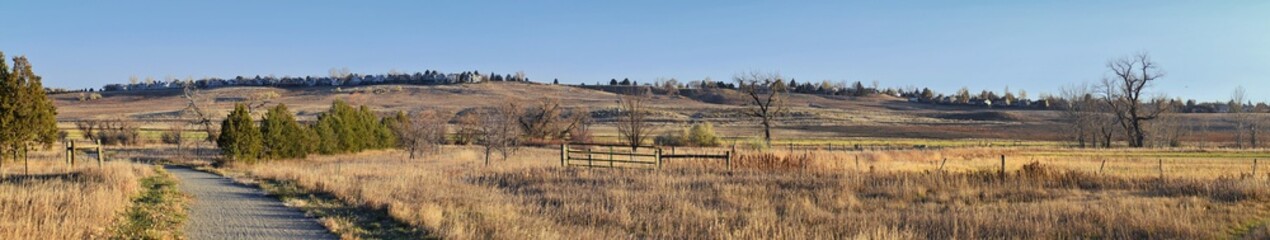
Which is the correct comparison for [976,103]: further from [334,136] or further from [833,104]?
[334,136]

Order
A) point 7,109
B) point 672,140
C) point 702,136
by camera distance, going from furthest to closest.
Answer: point 672,140 → point 702,136 → point 7,109

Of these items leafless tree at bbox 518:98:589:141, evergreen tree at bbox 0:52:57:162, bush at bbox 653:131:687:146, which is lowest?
bush at bbox 653:131:687:146

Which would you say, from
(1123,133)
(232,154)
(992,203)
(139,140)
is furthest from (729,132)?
(992,203)

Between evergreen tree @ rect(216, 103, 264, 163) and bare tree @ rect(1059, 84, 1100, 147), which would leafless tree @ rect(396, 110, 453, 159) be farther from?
bare tree @ rect(1059, 84, 1100, 147)

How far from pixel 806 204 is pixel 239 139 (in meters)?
25.1

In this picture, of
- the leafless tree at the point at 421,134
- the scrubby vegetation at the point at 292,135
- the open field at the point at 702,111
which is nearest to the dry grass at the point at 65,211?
the scrubby vegetation at the point at 292,135

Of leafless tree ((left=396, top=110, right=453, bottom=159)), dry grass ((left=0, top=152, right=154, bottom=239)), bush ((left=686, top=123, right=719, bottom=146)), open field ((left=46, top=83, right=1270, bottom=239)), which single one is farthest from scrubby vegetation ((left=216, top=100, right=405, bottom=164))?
bush ((left=686, top=123, right=719, bottom=146))

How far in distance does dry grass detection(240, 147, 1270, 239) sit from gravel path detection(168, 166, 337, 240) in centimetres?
132

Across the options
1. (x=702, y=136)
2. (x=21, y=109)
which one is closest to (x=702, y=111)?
(x=702, y=136)

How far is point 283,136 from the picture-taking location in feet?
121

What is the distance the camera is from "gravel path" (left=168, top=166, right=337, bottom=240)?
36.0 ft

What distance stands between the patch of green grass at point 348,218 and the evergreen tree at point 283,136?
20010 millimetres

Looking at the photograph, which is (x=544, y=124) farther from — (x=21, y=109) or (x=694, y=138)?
(x=21, y=109)

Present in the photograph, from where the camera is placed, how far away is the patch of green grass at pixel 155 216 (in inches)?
410
